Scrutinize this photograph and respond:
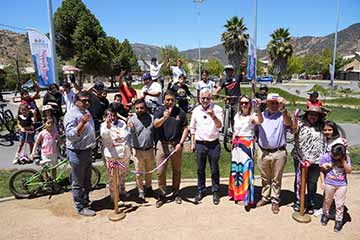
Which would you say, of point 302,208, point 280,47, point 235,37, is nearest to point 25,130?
point 302,208

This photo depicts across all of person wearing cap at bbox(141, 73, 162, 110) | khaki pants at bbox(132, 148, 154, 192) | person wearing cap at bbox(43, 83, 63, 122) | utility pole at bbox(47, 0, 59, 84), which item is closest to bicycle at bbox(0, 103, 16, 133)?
utility pole at bbox(47, 0, 59, 84)

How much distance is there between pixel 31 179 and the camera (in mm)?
4887

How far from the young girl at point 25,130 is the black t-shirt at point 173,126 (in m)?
4.42

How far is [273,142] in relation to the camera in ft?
13.4

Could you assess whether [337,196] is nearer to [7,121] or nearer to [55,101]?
[55,101]

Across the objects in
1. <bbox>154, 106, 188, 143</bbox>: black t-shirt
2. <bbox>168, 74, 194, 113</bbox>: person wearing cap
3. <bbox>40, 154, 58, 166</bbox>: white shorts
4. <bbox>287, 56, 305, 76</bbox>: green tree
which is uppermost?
<bbox>287, 56, 305, 76</bbox>: green tree

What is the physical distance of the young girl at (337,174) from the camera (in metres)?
3.67

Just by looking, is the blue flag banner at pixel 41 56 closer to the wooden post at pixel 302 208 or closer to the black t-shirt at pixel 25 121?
the black t-shirt at pixel 25 121

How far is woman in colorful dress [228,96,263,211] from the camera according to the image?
4.28m

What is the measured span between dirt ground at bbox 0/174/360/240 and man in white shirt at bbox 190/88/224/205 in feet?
1.68

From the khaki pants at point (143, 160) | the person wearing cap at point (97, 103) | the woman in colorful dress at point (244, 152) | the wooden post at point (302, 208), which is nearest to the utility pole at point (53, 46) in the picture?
the person wearing cap at point (97, 103)

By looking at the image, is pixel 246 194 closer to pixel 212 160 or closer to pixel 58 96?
pixel 212 160

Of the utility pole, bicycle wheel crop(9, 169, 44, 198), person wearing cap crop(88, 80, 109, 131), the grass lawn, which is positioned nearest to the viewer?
bicycle wheel crop(9, 169, 44, 198)

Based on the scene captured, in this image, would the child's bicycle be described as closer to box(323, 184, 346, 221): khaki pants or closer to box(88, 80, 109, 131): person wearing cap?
box(88, 80, 109, 131): person wearing cap
